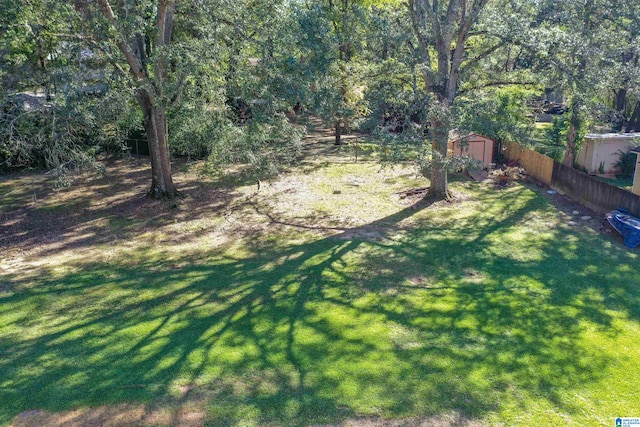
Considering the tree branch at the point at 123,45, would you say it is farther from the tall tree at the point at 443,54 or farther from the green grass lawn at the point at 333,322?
the tall tree at the point at 443,54

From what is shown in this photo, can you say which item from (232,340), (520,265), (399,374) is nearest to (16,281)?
(232,340)

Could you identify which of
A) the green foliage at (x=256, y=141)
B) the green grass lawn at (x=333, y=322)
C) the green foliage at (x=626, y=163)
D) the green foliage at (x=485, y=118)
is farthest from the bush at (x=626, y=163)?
the green foliage at (x=256, y=141)

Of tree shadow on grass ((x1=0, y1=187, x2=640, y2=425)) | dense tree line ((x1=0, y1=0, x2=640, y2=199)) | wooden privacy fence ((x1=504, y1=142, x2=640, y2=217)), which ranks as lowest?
tree shadow on grass ((x1=0, y1=187, x2=640, y2=425))

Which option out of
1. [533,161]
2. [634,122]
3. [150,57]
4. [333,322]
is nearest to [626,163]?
[533,161]

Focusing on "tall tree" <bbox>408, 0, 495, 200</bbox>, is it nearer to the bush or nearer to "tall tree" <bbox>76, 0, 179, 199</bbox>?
"tall tree" <bbox>76, 0, 179, 199</bbox>

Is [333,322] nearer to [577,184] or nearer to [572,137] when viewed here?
[577,184]

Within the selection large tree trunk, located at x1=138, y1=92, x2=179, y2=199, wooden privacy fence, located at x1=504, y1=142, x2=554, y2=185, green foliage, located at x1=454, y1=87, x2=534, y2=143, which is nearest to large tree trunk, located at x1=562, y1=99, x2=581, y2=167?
wooden privacy fence, located at x1=504, y1=142, x2=554, y2=185
